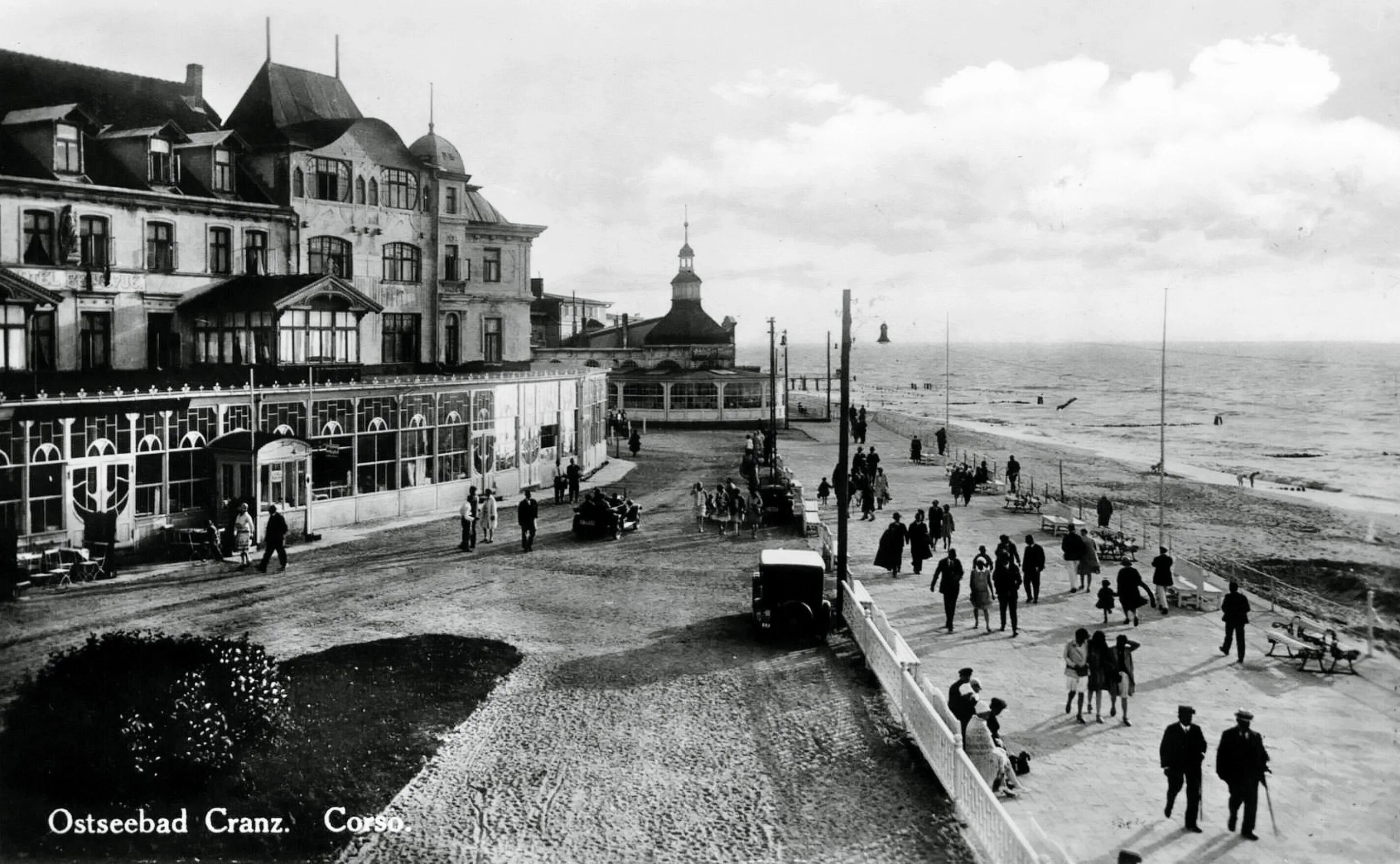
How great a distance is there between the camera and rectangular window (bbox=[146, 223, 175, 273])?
28.2 metres

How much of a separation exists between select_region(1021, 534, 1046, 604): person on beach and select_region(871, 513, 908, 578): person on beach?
291cm

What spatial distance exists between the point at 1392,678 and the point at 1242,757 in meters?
7.40

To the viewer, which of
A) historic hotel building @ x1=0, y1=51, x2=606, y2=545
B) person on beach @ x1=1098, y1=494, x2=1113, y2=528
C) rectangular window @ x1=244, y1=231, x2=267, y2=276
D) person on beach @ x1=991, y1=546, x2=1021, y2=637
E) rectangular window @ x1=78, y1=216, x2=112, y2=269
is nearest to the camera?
person on beach @ x1=991, y1=546, x2=1021, y2=637

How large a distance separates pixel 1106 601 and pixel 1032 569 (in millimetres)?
1666

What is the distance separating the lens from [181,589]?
1916 cm

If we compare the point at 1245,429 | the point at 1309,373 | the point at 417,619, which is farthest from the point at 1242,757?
the point at 1309,373

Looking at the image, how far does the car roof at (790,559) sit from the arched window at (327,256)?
21.8 meters

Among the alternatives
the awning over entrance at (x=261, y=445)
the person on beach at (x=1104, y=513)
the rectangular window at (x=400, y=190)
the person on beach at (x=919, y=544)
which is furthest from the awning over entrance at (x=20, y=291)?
the person on beach at (x=1104, y=513)

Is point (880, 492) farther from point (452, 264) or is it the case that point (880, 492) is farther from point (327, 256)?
A: point (327, 256)

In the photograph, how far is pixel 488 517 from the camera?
25.0m

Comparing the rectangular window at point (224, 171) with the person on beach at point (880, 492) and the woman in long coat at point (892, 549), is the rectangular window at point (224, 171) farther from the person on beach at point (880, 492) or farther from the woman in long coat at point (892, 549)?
the woman in long coat at point (892, 549)

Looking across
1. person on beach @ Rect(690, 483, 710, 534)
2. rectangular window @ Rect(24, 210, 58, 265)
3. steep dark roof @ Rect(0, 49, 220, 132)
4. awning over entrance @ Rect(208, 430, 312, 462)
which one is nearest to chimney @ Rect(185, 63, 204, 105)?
steep dark roof @ Rect(0, 49, 220, 132)

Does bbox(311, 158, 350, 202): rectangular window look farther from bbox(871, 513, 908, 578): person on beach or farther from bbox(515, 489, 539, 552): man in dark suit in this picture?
bbox(871, 513, 908, 578): person on beach

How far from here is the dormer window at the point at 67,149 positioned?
2497 cm
